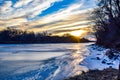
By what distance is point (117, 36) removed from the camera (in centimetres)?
5434

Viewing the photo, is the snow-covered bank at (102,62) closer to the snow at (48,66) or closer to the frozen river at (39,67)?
the snow at (48,66)

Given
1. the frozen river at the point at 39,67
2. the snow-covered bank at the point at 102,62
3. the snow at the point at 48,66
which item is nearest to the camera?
the frozen river at the point at 39,67

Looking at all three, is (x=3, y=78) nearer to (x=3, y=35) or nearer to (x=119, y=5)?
(x=119, y=5)

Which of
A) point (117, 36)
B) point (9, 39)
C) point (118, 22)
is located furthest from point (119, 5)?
point (9, 39)

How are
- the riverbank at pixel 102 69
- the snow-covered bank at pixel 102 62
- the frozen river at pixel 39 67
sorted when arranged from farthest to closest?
the snow-covered bank at pixel 102 62, the frozen river at pixel 39 67, the riverbank at pixel 102 69

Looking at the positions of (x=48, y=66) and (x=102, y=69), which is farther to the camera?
(x=48, y=66)

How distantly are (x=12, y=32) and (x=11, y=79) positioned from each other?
176759 mm

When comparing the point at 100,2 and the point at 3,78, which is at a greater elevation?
the point at 100,2

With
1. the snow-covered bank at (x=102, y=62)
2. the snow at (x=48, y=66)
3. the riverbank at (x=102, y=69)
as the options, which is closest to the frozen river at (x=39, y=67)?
the snow at (x=48, y=66)

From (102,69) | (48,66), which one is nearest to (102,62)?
(48,66)

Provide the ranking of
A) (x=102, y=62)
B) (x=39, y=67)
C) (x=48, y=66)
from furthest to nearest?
1. (x=102, y=62)
2. (x=48, y=66)
3. (x=39, y=67)

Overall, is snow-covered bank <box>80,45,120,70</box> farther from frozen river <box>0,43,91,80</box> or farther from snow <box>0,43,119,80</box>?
frozen river <box>0,43,91,80</box>

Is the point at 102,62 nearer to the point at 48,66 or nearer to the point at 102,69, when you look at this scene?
the point at 48,66

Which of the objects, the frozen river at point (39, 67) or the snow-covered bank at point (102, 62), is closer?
the frozen river at point (39, 67)
